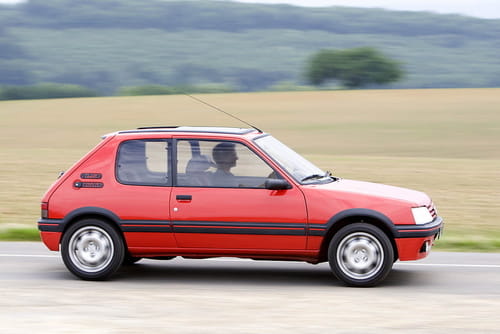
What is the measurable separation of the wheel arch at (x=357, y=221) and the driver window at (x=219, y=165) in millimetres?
725

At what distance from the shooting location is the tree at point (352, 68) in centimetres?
7150

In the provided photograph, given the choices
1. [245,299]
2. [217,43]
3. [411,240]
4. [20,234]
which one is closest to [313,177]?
[411,240]

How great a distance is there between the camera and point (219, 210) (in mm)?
7852

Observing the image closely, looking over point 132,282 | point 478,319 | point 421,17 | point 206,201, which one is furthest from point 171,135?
point 421,17

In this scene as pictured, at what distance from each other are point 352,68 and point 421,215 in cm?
6698

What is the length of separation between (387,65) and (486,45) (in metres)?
18.8

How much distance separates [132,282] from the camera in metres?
8.13

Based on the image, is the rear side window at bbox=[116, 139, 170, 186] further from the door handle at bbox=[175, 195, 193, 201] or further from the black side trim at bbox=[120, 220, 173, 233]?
the black side trim at bbox=[120, 220, 173, 233]

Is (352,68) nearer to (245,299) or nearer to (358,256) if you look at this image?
(358,256)

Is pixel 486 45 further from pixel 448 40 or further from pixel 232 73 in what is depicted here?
pixel 232 73

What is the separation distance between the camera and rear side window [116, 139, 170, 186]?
26.6 feet

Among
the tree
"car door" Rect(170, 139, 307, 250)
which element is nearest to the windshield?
"car door" Rect(170, 139, 307, 250)

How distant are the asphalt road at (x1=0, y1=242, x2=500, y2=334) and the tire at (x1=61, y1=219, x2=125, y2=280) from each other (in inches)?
5.1

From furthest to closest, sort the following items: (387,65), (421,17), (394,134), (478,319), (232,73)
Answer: (421,17) → (387,65) → (232,73) → (394,134) → (478,319)
